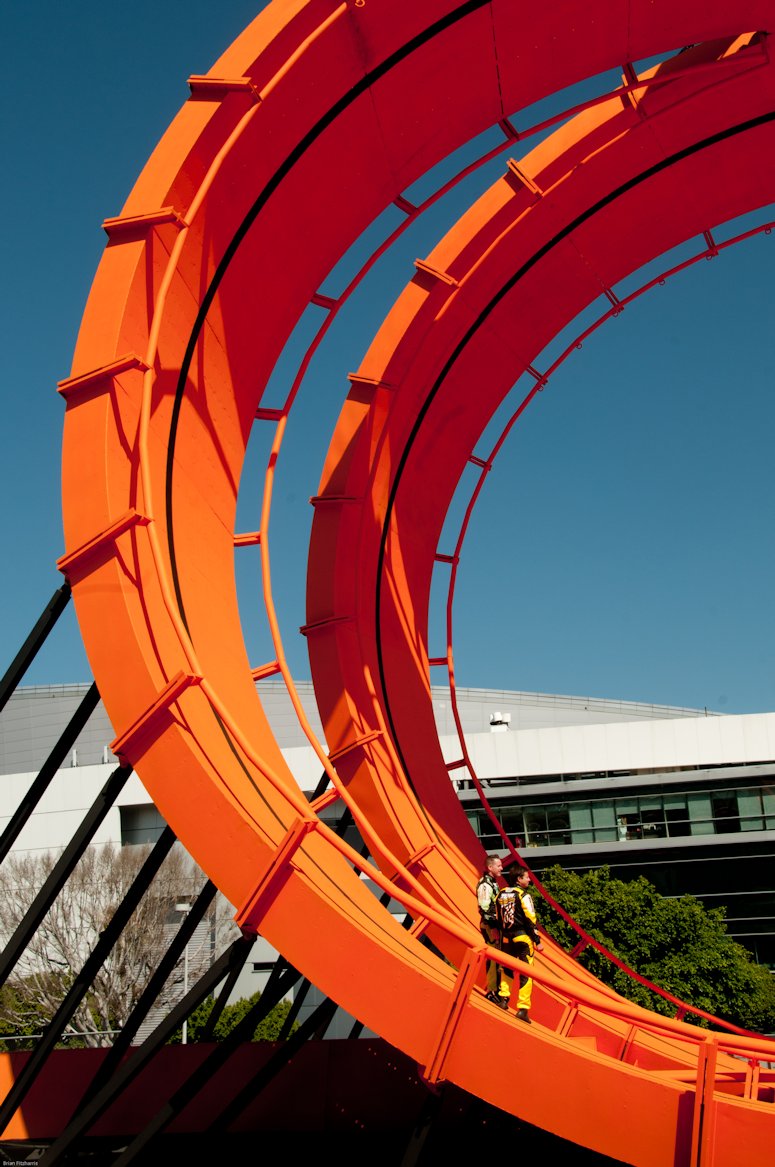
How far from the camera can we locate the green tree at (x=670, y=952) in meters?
27.0

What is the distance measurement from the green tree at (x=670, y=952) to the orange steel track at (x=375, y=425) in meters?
16.2

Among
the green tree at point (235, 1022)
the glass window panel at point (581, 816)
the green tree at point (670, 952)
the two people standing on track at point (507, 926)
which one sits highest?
the glass window panel at point (581, 816)

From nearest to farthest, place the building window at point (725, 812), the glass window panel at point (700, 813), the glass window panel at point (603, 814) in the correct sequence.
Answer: the building window at point (725, 812)
the glass window panel at point (700, 813)
the glass window panel at point (603, 814)

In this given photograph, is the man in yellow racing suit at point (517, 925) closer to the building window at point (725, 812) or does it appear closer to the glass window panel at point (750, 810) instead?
the building window at point (725, 812)

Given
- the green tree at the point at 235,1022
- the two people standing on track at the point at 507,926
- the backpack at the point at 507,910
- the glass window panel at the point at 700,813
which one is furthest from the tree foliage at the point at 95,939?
the backpack at the point at 507,910

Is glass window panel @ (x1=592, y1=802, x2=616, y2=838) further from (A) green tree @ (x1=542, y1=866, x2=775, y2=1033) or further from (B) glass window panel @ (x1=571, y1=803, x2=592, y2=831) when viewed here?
(A) green tree @ (x1=542, y1=866, x2=775, y2=1033)

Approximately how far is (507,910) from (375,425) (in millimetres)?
6089

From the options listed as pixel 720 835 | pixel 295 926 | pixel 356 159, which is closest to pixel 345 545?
pixel 356 159

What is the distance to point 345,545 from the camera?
39.9ft

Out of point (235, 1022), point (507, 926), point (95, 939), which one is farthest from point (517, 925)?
point (95, 939)

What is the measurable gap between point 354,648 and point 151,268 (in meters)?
5.78

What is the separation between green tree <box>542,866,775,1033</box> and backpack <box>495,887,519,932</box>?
19.8 meters

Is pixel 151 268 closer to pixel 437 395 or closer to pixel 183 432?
pixel 183 432

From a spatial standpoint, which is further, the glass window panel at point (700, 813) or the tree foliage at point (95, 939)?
the glass window panel at point (700, 813)
